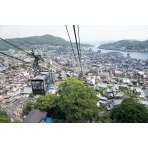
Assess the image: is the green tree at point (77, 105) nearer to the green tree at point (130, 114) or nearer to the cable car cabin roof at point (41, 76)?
the green tree at point (130, 114)

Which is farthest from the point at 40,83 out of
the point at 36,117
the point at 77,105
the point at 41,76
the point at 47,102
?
the point at 77,105

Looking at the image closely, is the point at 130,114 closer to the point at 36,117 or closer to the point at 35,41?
the point at 36,117

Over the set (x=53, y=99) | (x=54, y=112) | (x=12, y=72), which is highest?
Answer: (x=53, y=99)

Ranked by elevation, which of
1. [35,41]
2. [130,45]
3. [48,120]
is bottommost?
[48,120]

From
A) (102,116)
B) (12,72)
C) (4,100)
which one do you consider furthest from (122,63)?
(102,116)

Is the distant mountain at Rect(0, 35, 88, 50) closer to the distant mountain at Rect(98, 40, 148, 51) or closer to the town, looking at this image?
the town

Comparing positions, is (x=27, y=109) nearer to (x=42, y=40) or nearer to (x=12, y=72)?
(x=12, y=72)
